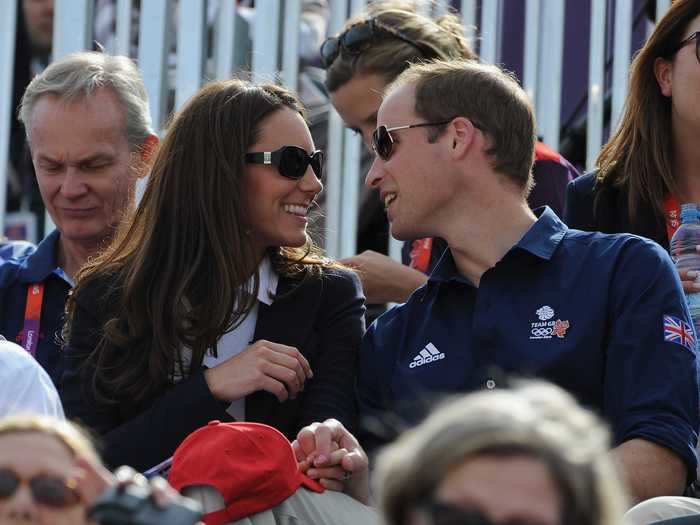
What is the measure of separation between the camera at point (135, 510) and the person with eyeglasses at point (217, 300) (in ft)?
6.33

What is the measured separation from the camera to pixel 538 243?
3578mm

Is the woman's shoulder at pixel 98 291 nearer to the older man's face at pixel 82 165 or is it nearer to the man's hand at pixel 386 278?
the older man's face at pixel 82 165

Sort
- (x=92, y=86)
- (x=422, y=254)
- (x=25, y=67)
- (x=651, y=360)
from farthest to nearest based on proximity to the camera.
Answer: (x=25, y=67) < (x=422, y=254) < (x=92, y=86) < (x=651, y=360)

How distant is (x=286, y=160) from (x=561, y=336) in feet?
3.23

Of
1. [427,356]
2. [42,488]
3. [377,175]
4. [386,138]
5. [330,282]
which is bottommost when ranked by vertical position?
[427,356]

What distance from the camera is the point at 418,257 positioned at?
4730 millimetres

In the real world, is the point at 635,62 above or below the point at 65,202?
above

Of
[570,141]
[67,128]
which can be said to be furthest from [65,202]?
[570,141]

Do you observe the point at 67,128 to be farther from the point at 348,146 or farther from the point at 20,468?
the point at 20,468

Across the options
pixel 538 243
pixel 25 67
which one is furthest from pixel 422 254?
pixel 25 67

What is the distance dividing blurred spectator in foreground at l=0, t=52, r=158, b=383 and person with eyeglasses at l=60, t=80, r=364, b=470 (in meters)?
0.39

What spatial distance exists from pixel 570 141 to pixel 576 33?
18.4 inches

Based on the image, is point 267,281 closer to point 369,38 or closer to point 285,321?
point 285,321

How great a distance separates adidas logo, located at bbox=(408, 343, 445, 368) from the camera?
3.60m
